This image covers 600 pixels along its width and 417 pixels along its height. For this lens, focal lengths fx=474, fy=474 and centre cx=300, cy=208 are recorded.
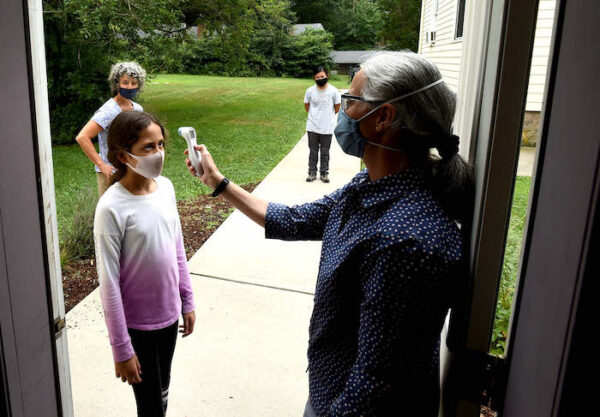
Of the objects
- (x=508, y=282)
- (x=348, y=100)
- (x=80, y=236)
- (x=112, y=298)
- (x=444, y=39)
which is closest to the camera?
(x=348, y=100)

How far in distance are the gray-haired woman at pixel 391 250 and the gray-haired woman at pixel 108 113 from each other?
309cm

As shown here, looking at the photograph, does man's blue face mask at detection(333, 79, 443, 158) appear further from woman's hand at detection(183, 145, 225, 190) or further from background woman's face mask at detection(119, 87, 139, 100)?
background woman's face mask at detection(119, 87, 139, 100)

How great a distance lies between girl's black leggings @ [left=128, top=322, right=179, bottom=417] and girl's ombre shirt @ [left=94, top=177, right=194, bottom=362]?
6 centimetres

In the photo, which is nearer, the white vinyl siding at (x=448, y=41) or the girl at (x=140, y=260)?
the girl at (x=140, y=260)

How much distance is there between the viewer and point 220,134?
14.0 meters

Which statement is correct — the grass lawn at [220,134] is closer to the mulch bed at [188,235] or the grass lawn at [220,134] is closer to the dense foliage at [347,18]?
the mulch bed at [188,235]

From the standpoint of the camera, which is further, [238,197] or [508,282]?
[508,282]

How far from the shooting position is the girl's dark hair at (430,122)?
129 centimetres

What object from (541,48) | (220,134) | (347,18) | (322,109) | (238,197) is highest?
(347,18)

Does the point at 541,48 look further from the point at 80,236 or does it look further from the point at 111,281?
the point at 111,281

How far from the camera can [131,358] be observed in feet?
6.47

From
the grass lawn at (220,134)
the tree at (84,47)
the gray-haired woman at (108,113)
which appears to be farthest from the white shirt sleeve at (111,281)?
the tree at (84,47)

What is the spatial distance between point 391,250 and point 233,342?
9.15ft

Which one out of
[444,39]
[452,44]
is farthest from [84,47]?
[444,39]
